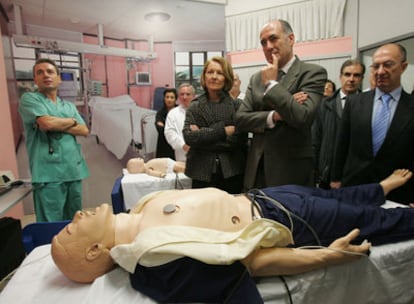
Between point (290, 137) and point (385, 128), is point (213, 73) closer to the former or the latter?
point (290, 137)

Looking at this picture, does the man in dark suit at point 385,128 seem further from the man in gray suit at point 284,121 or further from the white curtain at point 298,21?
the white curtain at point 298,21

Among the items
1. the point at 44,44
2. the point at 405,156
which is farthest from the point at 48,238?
the point at 405,156

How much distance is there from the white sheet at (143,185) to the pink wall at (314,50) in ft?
7.11

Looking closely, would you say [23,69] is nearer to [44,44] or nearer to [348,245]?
[44,44]

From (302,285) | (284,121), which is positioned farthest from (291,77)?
(302,285)

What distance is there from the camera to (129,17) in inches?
117

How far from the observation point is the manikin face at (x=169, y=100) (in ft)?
10.4

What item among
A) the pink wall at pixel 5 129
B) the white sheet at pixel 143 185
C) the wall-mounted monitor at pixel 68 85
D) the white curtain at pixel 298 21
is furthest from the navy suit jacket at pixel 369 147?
the pink wall at pixel 5 129

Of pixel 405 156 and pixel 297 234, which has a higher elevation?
pixel 405 156

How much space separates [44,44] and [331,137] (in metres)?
2.81

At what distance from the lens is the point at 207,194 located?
46.3 inches

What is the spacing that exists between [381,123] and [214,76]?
1027 mm

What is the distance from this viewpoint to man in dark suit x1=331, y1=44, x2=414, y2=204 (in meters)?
1.49

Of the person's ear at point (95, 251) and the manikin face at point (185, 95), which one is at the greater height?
the manikin face at point (185, 95)
